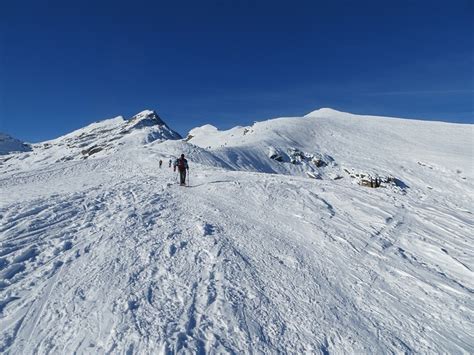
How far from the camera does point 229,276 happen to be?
302 inches

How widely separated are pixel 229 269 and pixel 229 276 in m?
0.34

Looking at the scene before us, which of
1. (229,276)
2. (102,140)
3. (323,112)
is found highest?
(323,112)

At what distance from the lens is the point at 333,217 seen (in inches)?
505

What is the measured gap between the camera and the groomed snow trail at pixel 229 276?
18.9 feet

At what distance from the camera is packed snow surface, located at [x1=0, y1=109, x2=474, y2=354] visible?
5805 millimetres

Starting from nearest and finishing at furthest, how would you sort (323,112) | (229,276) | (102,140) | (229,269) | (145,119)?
(229,276)
(229,269)
(323,112)
(102,140)
(145,119)

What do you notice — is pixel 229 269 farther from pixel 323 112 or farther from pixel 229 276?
pixel 323 112

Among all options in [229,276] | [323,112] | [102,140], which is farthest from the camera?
[102,140]

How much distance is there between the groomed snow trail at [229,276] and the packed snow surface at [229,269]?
0.03 metres

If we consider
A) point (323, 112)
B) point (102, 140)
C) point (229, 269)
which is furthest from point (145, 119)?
point (229, 269)

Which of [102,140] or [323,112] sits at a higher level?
[323,112]

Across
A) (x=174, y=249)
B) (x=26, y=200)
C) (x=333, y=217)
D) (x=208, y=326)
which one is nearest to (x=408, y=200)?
(x=333, y=217)

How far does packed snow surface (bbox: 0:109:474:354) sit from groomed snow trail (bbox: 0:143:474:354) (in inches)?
1.4

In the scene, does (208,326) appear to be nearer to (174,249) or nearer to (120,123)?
(174,249)
